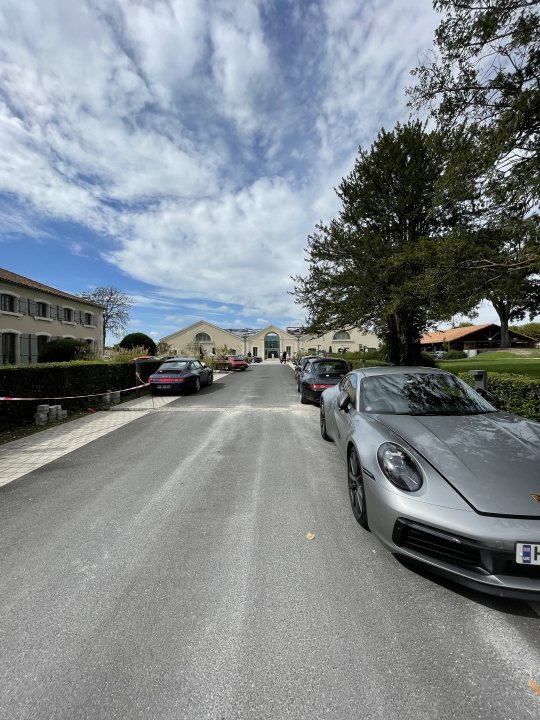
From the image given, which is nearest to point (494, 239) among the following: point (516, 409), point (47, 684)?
point (516, 409)

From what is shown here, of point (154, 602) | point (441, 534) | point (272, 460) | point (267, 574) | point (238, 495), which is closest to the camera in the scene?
point (441, 534)

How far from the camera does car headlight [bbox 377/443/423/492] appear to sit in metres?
2.39

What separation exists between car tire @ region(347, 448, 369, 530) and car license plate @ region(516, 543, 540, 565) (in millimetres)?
1089

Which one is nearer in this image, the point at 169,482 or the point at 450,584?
the point at 450,584

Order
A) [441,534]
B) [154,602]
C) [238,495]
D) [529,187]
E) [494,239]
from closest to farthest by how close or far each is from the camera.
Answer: [441,534] → [154,602] → [238,495] → [529,187] → [494,239]

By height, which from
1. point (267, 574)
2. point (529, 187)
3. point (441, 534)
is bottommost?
point (267, 574)

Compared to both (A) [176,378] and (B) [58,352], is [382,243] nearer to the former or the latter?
(A) [176,378]

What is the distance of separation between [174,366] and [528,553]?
13.1 metres

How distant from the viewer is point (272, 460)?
5.18 meters

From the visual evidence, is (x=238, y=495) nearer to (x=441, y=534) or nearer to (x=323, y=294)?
(x=441, y=534)

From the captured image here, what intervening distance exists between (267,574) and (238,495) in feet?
4.75

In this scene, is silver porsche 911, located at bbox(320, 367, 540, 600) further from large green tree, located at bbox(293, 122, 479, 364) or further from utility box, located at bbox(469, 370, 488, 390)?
large green tree, located at bbox(293, 122, 479, 364)

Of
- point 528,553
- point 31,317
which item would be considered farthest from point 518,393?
point 31,317

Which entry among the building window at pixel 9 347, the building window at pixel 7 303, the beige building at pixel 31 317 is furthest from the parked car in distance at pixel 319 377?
the building window at pixel 7 303
